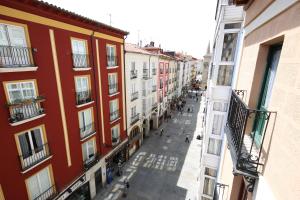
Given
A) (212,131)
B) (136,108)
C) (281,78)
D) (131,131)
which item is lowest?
(131,131)

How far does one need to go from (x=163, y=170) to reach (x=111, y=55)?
47.6ft

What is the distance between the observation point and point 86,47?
42.5 feet

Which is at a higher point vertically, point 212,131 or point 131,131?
point 212,131

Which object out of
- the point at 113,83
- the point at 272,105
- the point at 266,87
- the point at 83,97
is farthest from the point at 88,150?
the point at 272,105

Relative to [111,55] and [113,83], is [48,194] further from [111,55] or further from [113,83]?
[111,55]

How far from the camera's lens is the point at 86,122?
14.1m

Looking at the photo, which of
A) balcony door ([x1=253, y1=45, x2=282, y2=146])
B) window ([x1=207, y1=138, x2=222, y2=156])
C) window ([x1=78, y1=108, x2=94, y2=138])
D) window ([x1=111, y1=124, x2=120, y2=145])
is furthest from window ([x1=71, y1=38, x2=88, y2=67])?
balcony door ([x1=253, y1=45, x2=282, y2=146])

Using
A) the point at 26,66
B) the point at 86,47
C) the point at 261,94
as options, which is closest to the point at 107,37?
the point at 86,47

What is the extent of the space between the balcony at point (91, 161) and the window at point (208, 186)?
31.7 feet

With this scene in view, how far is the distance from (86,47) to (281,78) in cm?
1305

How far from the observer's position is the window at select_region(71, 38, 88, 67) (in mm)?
12006

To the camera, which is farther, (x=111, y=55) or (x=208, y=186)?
(x=111, y=55)

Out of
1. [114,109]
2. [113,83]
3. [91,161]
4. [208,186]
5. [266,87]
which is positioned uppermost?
[266,87]

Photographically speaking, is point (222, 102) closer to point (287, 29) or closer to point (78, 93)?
point (287, 29)
